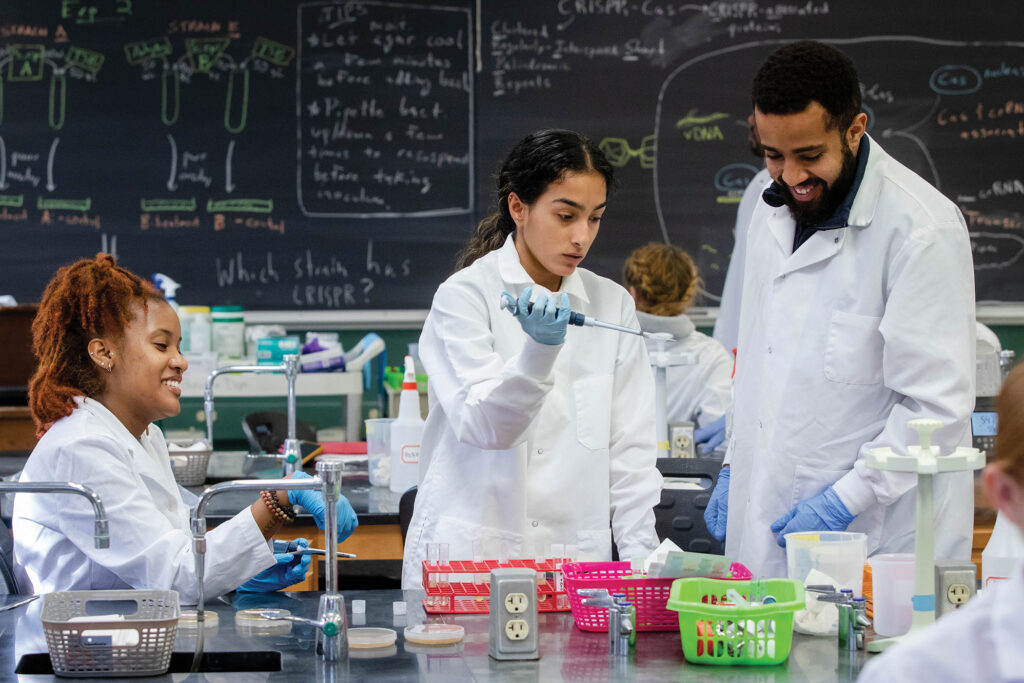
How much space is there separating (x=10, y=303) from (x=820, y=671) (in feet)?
10.8

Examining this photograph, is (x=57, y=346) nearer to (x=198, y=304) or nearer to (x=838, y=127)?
(x=838, y=127)

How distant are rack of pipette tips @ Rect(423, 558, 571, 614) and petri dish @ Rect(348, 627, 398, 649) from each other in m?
0.13

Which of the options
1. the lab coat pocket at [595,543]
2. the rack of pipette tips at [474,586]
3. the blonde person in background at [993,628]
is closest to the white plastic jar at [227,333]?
the lab coat pocket at [595,543]

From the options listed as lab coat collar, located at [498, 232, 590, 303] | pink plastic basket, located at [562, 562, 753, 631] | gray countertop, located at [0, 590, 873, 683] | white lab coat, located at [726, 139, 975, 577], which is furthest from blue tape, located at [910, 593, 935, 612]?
lab coat collar, located at [498, 232, 590, 303]

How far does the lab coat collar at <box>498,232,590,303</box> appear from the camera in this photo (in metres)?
2.18

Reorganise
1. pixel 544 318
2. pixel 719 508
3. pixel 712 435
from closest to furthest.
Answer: pixel 544 318
pixel 719 508
pixel 712 435

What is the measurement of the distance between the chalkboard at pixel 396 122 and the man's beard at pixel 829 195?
282cm

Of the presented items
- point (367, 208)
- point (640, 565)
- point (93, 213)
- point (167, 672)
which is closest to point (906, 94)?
point (367, 208)

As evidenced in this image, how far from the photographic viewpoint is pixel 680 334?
4055 millimetres

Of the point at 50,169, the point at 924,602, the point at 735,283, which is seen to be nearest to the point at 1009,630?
the point at 924,602

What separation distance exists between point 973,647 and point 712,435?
8.66 ft

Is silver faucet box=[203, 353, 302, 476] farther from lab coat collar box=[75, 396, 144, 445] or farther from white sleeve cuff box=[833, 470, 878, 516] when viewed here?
white sleeve cuff box=[833, 470, 878, 516]

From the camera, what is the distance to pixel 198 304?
483 centimetres

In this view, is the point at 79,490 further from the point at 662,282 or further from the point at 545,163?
the point at 662,282
